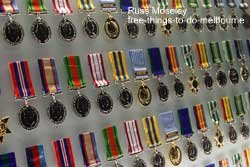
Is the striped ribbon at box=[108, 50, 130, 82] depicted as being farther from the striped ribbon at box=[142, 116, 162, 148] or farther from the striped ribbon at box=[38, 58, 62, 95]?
the striped ribbon at box=[38, 58, 62, 95]

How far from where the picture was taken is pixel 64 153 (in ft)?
8.32

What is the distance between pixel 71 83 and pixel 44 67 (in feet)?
0.68

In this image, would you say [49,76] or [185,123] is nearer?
[49,76]

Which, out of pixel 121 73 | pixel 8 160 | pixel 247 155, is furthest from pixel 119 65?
pixel 247 155

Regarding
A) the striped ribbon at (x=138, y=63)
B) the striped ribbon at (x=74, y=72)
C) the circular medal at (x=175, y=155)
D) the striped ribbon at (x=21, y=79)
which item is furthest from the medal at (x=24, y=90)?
the circular medal at (x=175, y=155)

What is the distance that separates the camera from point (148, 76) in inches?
121

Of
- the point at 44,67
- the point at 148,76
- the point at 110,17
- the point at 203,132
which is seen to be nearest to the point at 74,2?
the point at 110,17

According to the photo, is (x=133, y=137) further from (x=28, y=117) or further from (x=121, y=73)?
(x=28, y=117)

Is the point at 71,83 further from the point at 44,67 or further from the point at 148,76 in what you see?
the point at 148,76

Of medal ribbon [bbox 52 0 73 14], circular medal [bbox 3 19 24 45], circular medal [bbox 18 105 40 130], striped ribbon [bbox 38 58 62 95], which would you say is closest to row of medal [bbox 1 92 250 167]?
circular medal [bbox 18 105 40 130]

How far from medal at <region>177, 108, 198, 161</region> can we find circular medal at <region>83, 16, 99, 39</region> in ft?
3.00

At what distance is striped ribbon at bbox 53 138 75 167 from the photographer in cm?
251

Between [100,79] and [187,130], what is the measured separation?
0.89m

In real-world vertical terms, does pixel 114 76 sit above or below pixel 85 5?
below
